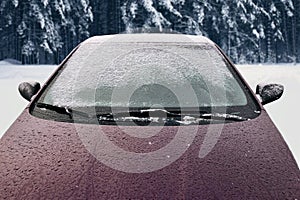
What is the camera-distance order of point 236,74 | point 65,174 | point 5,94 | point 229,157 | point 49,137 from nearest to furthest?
point 65,174 → point 229,157 → point 49,137 → point 236,74 → point 5,94

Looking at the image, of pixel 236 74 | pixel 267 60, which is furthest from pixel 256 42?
pixel 236 74

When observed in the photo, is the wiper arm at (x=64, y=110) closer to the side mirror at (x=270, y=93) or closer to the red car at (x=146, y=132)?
the red car at (x=146, y=132)

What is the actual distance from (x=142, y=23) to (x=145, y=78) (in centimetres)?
3023

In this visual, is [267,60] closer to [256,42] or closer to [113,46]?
[256,42]

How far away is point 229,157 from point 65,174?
33.2 inches

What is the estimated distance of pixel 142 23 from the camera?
1304 inches

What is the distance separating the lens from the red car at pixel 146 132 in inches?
85.2

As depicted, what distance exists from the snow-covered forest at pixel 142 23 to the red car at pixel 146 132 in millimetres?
26324

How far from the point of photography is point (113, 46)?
3635 millimetres

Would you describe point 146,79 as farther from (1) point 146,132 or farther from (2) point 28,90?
(2) point 28,90

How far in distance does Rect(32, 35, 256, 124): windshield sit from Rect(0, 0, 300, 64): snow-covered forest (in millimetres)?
26196

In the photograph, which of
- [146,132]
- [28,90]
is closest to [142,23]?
[28,90]

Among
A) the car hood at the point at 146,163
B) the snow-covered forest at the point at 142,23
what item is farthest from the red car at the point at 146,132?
the snow-covered forest at the point at 142,23

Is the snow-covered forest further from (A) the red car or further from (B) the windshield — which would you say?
(A) the red car
